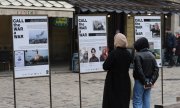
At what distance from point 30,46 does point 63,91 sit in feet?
17.8

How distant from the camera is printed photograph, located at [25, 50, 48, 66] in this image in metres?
8.70

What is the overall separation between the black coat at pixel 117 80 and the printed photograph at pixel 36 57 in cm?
164

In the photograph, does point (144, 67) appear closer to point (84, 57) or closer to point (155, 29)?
point (84, 57)

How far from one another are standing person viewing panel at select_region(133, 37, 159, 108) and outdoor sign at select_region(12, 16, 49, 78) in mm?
1778

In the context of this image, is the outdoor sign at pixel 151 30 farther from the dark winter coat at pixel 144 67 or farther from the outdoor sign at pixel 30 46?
the outdoor sign at pixel 30 46

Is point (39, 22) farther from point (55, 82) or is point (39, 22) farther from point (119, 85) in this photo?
point (55, 82)

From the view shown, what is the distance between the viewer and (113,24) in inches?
950

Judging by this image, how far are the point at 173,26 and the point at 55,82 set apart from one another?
1288cm

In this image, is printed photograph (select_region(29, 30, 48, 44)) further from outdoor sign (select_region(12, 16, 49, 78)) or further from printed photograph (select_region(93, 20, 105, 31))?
printed photograph (select_region(93, 20, 105, 31))

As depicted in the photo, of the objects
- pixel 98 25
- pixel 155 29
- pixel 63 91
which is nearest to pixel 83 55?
pixel 98 25

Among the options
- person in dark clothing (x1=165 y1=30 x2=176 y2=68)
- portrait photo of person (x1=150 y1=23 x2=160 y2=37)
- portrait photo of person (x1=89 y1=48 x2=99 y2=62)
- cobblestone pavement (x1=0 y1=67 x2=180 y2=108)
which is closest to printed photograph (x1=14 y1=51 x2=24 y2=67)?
portrait photo of person (x1=89 y1=48 x2=99 y2=62)

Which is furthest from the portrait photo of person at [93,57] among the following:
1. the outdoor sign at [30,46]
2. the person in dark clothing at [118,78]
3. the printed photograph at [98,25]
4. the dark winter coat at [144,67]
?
the person in dark clothing at [118,78]

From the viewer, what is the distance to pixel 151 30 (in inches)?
428

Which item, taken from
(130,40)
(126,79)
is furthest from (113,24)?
(126,79)
